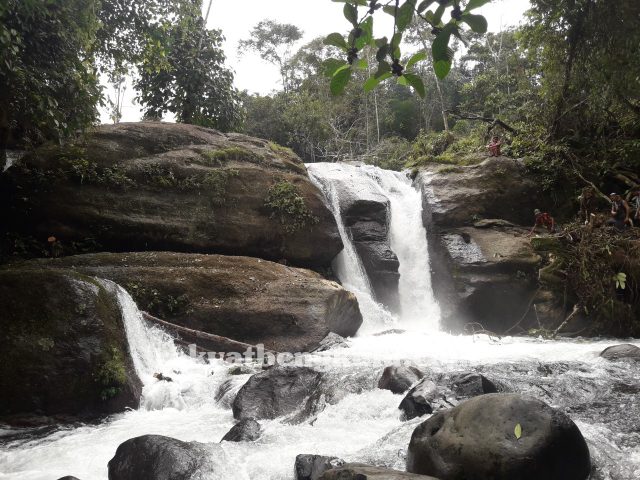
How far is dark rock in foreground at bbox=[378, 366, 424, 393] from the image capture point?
5508mm

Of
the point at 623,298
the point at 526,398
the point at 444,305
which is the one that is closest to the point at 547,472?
the point at 526,398

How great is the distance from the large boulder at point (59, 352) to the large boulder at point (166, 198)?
4.00 m

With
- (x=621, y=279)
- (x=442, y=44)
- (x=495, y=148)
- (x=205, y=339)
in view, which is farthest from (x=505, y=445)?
(x=495, y=148)

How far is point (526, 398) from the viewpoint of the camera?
11.7 ft

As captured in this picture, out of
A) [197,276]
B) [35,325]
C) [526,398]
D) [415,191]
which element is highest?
[415,191]

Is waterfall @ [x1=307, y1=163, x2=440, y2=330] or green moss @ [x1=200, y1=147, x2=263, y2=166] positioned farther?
waterfall @ [x1=307, y1=163, x2=440, y2=330]

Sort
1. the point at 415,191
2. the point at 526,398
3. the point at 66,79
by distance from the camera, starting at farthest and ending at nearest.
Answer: the point at 415,191, the point at 66,79, the point at 526,398

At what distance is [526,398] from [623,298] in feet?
24.4

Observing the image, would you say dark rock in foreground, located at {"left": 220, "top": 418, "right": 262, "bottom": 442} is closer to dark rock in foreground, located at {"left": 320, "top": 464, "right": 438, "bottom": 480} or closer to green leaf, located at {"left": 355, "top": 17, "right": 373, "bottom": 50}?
dark rock in foreground, located at {"left": 320, "top": 464, "right": 438, "bottom": 480}

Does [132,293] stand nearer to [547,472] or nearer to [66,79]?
[66,79]

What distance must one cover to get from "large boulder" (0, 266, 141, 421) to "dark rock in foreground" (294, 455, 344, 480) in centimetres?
279

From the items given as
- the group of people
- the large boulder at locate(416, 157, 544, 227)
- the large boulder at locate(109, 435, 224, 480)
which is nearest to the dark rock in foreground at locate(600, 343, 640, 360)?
the group of people

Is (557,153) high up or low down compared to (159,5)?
down

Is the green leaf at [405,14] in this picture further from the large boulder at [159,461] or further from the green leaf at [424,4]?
the large boulder at [159,461]
